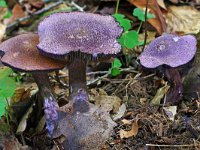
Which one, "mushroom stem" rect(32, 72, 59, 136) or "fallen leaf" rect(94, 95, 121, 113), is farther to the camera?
"fallen leaf" rect(94, 95, 121, 113)

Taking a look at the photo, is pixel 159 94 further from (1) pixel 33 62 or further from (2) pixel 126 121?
(1) pixel 33 62

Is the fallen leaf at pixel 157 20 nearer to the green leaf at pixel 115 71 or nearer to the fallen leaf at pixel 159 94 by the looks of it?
the green leaf at pixel 115 71

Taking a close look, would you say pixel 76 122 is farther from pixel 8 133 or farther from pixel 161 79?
→ pixel 161 79

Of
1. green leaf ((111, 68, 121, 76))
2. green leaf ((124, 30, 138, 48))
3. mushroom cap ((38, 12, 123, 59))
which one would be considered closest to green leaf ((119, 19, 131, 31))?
green leaf ((124, 30, 138, 48))

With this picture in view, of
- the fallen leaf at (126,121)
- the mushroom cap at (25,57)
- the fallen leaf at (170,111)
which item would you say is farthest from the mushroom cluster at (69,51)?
the fallen leaf at (170,111)

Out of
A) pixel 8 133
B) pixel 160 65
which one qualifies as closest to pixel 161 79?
pixel 160 65

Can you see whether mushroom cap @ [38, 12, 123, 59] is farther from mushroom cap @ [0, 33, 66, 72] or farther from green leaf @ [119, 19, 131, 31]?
→ green leaf @ [119, 19, 131, 31]

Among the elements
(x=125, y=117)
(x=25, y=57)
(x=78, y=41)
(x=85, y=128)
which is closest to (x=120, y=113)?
(x=125, y=117)
